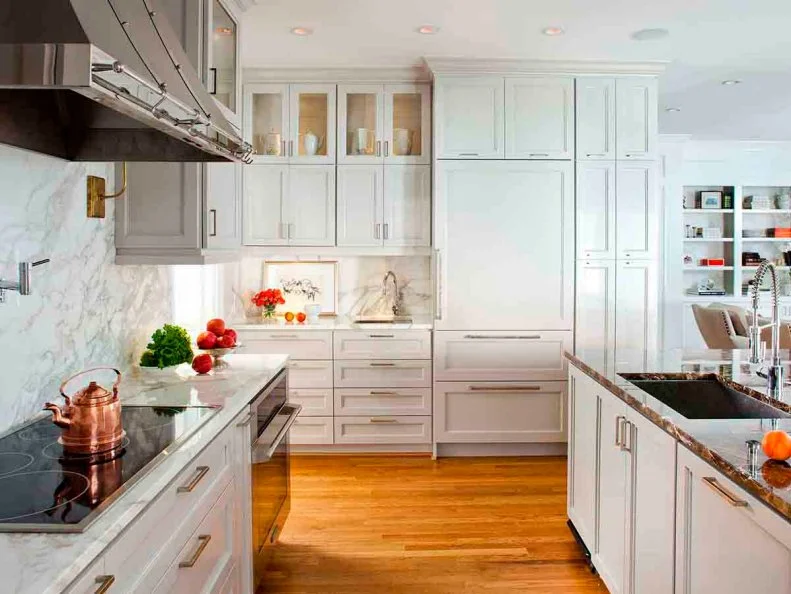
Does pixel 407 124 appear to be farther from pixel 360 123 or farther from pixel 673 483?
pixel 673 483

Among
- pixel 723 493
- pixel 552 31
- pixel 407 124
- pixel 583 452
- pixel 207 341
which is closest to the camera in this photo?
pixel 723 493

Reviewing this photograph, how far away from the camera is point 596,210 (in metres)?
4.60

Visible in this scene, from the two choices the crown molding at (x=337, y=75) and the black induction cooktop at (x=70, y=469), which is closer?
the black induction cooktop at (x=70, y=469)

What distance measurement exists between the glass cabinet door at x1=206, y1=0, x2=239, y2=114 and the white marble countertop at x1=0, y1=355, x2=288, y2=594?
3.76ft

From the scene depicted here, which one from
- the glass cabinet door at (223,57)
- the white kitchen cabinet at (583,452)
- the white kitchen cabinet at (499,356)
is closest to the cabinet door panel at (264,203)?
the white kitchen cabinet at (499,356)

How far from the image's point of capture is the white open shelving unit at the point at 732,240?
776 centimetres

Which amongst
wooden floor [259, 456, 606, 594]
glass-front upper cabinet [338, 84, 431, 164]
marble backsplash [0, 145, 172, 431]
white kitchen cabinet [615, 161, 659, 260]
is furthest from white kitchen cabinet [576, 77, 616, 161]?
marble backsplash [0, 145, 172, 431]

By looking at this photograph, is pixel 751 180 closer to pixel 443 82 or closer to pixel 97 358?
pixel 443 82

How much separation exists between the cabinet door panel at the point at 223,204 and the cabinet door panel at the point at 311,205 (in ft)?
4.66

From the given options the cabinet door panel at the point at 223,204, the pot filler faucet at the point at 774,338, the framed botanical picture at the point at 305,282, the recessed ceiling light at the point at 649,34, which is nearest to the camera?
the pot filler faucet at the point at 774,338

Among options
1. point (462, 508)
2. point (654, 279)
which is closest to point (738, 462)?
point (462, 508)

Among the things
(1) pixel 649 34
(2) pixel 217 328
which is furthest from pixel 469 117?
(2) pixel 217 328

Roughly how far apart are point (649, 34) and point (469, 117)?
117 cm

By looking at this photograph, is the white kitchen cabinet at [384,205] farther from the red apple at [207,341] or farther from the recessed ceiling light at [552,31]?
the red apple at [207,341]
